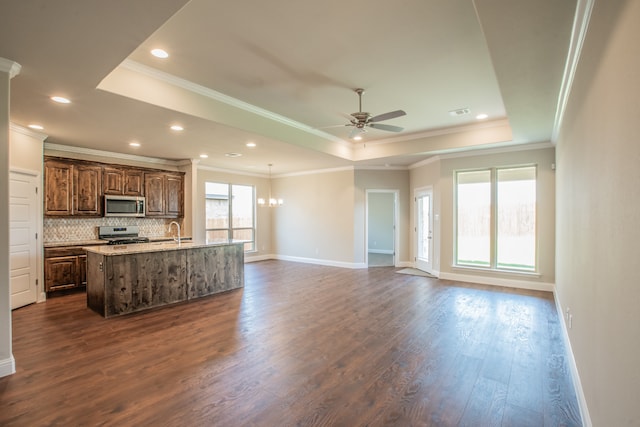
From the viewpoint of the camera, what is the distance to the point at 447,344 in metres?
3.43

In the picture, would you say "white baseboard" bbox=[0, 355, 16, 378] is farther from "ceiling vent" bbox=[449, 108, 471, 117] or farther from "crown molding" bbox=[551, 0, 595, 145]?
"ceiling vent" bbox=[449, 108, 471, 117]

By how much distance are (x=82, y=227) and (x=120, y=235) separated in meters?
0.67

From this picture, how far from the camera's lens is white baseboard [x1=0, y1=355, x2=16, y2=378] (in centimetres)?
275

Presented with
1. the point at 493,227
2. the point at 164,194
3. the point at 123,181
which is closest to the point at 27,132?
the point at 123,181

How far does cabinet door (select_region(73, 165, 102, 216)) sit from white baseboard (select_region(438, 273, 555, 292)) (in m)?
7.26

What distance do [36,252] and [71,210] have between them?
3.32 ft

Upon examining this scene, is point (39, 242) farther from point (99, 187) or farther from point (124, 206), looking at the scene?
point (124, 206)

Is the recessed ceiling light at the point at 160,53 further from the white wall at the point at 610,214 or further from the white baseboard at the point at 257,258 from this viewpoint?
the white baseboard at the point at 257,258

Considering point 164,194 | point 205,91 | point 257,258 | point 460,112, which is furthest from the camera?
point 257,258

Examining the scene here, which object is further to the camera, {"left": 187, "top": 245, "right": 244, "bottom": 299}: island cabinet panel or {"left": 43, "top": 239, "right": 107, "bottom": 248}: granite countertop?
{"left": 43, "top": 239, "right": 107, "bottom": 248}: granite countertop

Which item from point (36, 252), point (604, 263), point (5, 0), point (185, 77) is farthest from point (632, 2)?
point (36, 252)

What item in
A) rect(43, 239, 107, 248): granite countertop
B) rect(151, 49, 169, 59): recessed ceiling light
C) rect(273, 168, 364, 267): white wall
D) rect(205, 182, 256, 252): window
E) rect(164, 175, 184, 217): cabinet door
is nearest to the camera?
rect(151, 49, 169, 59): recessed ceiling light

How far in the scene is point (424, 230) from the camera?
307 inches

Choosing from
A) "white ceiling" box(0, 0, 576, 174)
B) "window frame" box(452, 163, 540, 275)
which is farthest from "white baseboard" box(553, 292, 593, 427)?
"window frame" box(452, 163, 540, 275)
